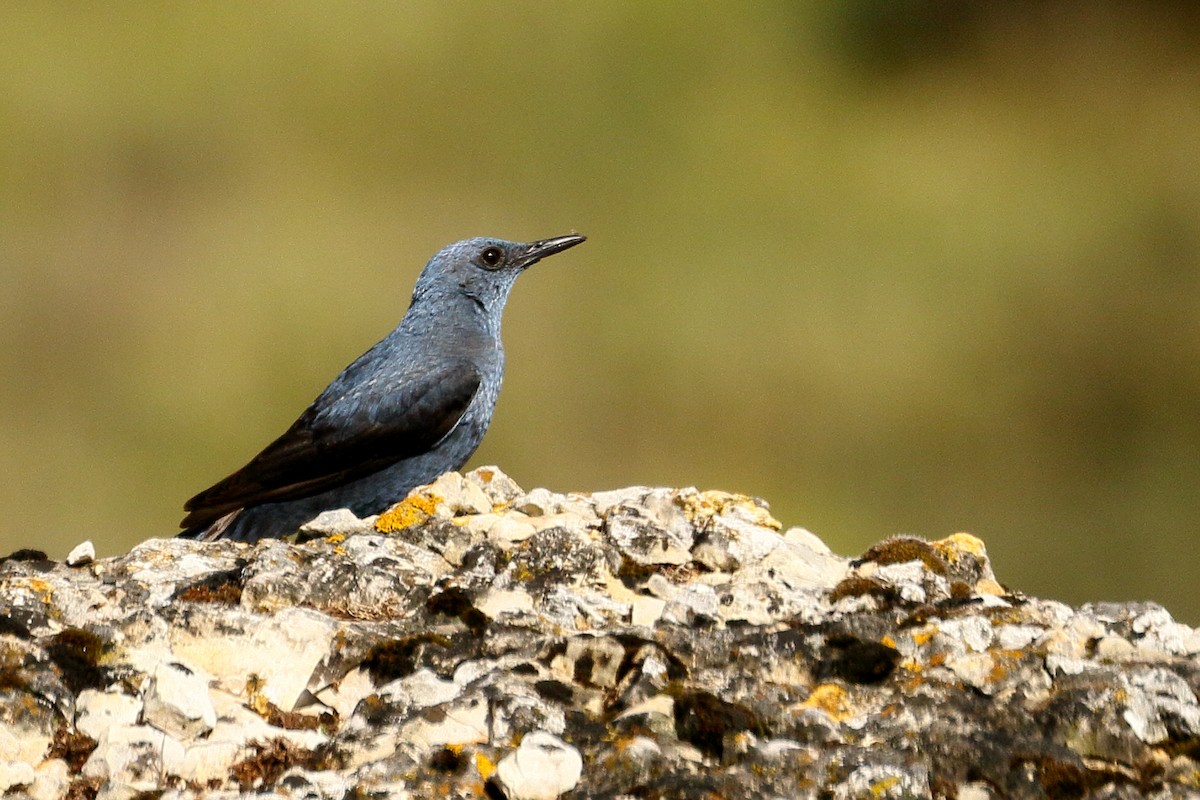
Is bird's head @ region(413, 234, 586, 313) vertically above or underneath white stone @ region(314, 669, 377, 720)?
above

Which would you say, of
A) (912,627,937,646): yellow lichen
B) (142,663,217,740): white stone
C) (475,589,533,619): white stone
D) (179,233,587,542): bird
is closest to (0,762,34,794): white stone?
(142,663,217,740): white stone

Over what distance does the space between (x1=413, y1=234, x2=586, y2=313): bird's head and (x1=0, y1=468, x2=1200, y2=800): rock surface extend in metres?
4.72

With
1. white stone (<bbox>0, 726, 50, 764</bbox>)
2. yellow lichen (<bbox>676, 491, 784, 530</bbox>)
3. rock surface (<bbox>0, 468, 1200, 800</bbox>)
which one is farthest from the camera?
yellow lichen (<bbox>676, 491, 784, 530</bbox>)

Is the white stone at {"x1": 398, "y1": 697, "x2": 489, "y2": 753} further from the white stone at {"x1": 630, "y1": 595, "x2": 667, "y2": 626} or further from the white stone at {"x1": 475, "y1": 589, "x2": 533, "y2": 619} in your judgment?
the white stone at {"x1": 630, "y1": 595, "x2": 667, "y2": 626}

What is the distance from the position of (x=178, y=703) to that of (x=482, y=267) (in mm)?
6416

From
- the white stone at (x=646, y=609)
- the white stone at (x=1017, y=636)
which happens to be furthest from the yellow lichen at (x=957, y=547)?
the white stone at (x=646, y=609)

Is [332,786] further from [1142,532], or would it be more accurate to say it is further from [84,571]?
[1142,532]

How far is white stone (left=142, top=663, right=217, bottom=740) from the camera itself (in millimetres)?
4176

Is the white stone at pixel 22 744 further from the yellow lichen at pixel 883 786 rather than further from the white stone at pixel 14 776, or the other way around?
the yellow lichen at pixel 883 786

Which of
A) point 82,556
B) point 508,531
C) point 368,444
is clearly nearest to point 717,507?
point 508,531

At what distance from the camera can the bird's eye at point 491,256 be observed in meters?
10.5

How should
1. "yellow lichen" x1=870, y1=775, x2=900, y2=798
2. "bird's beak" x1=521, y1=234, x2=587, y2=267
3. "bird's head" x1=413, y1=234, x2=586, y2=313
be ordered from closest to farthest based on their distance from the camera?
"yellow lichen" x1=870, y1=775, x2=900, y2=798 → "bird's head" x1=413, y1=234, x2=586, y2=313 → "bird's beak" x1=521, y1=234, x2=587, y2=267

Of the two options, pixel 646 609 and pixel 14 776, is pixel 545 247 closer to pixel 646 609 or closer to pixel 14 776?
pixel 646 609

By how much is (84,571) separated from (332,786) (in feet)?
6.34
